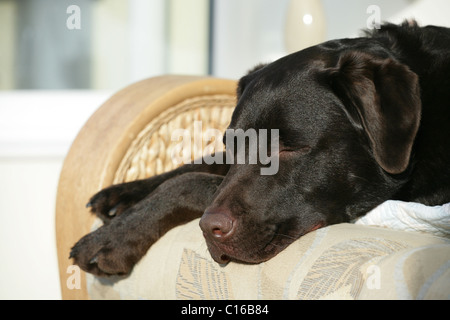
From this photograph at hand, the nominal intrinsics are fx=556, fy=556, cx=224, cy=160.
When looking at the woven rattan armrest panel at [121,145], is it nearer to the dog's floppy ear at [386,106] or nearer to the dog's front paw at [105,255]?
the dog's front paw at [105,255]

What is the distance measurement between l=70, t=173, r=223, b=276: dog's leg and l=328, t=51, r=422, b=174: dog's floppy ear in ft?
1.74

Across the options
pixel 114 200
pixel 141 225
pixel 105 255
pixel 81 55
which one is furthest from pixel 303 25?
pixel 105 255

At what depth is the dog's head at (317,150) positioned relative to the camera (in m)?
1.53

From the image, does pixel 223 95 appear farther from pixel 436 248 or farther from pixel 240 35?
pixel 240 35

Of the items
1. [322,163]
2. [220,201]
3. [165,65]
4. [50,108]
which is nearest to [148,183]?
[220,201]

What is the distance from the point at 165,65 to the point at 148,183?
2132mm

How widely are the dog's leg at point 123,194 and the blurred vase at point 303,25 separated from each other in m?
1.72

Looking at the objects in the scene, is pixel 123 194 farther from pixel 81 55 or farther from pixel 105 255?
pixel 81 55

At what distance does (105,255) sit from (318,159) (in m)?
0.70

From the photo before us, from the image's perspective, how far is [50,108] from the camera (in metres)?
3.24

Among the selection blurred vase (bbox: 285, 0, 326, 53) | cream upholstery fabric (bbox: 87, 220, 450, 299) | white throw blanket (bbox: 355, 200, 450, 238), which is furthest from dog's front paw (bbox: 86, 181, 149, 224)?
blurred vase (bbox: 285, 0, 326, 53)

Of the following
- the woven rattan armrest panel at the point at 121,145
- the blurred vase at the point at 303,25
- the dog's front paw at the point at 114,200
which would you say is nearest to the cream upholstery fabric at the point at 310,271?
the dog's front paw at the point at 114,200

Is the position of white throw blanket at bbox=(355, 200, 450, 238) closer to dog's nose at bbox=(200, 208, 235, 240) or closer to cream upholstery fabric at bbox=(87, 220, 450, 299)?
cream upholstery fabric at bbox=(87, 220, 450, 299)
